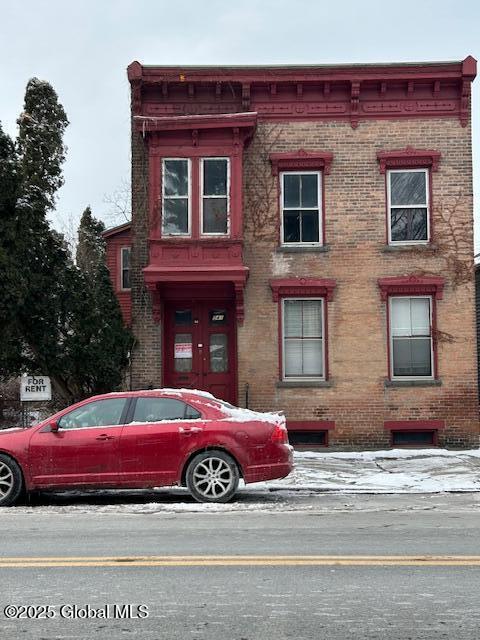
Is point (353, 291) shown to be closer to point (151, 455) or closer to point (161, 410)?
point (161, 410)

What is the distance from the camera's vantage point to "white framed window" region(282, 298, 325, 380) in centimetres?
1711

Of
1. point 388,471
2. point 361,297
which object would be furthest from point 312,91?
point 388,471

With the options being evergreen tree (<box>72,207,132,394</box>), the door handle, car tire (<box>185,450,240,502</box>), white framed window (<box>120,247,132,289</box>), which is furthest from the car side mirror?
white framed window (<box>120,247,132,289</box>)

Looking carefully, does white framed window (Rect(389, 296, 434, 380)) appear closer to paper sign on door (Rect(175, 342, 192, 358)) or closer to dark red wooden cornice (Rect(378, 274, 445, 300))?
dark red wooden cornice (Rect(378, 274, 445, 300))

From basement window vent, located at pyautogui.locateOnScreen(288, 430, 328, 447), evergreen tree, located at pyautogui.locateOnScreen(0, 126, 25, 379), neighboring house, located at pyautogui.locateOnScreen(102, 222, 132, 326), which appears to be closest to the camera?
evergreen tree, located at pyautogui.locateOnScreen(0, 126, 25, 379)

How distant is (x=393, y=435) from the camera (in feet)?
55.9

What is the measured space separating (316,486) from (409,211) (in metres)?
7.75

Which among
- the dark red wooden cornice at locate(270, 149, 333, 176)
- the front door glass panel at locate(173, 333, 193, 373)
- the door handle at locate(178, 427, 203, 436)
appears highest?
the dark red wooden cornice at locate(270, 149, 333, 176)

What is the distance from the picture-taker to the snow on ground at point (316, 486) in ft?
33.0

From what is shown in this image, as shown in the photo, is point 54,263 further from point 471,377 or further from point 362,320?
point 471,377

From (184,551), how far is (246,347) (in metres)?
9.98

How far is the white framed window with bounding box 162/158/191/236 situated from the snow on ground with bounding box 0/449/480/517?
17.8ft

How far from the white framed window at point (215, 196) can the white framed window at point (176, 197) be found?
0.32m

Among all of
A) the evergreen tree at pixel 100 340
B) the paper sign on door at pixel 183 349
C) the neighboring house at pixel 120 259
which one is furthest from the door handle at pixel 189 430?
the neighboring house at pixel 120 259
